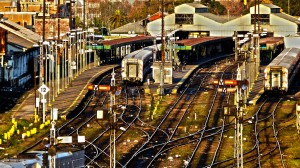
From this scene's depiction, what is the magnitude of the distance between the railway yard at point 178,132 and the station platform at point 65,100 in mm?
526

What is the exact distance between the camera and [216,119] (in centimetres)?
4409

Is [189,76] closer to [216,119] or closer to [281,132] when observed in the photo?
[216,119]

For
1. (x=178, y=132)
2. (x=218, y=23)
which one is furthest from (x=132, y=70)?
(x=218, y=23)

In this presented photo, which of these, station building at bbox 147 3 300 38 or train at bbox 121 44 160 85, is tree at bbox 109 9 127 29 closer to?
station building at bbox 147 3 300 38

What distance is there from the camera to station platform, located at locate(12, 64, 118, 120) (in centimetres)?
4512

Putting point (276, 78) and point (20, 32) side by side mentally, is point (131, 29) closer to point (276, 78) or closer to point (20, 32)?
point (20, 32)

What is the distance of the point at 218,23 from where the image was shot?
98562 mm

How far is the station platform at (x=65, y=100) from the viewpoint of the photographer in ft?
148

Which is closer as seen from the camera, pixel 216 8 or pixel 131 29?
pixel 131 29

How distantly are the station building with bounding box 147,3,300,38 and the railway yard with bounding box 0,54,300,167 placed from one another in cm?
4106

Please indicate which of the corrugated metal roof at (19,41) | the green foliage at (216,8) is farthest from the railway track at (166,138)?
the green foliage at (216,8)

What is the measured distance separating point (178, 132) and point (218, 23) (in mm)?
58989

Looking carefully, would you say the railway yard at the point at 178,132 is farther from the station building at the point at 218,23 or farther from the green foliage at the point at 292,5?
the green foliage at the point at 292,5

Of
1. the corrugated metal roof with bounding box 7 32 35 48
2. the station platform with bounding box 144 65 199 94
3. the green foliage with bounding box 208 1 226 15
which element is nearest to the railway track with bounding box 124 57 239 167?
the station platform with bounding box 144 65 199 94
